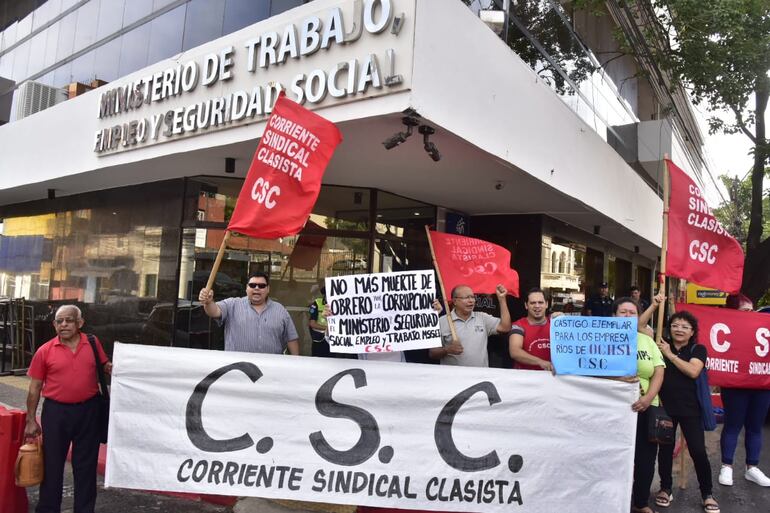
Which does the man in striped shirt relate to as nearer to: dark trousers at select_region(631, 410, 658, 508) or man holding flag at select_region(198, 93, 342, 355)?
man holding flag at select_region(198, 93, 342, 355)

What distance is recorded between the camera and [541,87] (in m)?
7.22

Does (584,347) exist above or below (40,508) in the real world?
above

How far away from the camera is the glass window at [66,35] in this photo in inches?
442

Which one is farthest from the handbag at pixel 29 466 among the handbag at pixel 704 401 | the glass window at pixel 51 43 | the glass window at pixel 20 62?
the glass window at pixel 20 62

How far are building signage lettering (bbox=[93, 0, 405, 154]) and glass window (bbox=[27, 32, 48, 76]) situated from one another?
604 cm

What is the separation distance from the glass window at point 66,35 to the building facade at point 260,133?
0.06 m

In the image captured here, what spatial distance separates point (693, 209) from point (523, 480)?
10.9 ft

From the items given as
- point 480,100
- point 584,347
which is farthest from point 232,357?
point 480,100

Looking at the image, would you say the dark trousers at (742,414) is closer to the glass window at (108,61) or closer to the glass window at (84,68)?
the glass window at (108,61)

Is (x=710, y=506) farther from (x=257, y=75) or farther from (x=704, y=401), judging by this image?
(x=257, y=75)

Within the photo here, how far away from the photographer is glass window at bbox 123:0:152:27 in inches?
359

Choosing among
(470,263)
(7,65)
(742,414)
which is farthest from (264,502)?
(7,65)

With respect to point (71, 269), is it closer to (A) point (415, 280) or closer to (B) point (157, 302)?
(B) point (157, 302)

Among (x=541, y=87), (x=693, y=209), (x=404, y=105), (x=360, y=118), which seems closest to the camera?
(x=404, y=105)
